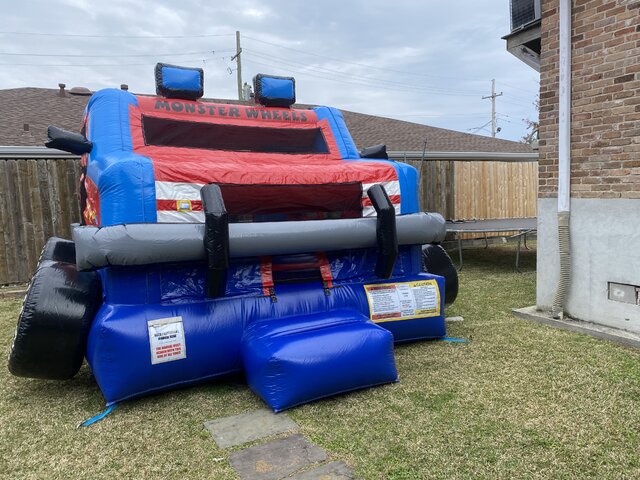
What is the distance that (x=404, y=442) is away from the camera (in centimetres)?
251

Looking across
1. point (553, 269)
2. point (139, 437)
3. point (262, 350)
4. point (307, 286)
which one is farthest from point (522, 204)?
point (139, 437)

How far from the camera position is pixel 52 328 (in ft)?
9.95

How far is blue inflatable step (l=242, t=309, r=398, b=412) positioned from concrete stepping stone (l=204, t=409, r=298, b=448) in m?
0.10

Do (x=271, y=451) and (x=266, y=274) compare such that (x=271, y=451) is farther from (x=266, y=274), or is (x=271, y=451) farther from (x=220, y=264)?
(x=266, y=274)

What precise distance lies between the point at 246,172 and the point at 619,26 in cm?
331

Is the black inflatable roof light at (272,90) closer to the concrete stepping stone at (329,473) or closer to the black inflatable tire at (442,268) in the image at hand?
the black inflatable tire at (442,268)

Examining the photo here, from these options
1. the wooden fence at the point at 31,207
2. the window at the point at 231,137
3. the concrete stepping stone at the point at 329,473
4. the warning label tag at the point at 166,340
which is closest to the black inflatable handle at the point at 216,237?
the warning label tag at the point at 166,340

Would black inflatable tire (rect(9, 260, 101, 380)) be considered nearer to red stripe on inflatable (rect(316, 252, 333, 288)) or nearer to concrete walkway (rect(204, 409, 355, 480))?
concrete walkway (rect(204, 409, 355, 480))

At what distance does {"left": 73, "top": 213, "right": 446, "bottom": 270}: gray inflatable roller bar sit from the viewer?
296 centimetres

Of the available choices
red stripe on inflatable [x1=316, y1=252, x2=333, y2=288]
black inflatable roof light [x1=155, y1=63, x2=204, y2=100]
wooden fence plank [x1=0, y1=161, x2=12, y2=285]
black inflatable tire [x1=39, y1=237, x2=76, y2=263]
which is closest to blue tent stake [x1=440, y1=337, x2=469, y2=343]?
red stripe on inflatable [x1=316, y1=252, x2=333, y2=288]

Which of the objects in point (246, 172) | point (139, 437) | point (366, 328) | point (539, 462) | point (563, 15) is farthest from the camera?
→ point (563, 15)

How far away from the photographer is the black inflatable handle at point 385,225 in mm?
3680

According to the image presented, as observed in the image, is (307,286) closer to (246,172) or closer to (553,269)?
(246,172)

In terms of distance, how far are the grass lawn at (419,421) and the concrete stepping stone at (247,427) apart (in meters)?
0.07
